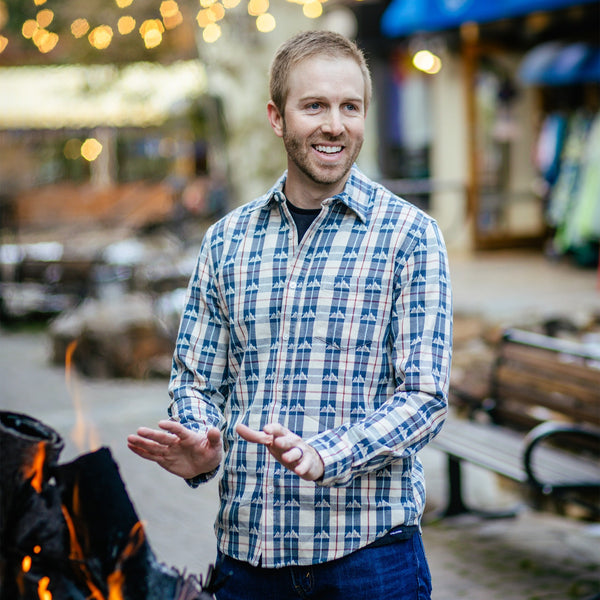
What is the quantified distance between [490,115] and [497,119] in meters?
0.12

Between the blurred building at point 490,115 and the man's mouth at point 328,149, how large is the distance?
9520mm

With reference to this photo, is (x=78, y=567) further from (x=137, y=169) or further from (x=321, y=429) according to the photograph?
(x=137, y=169)

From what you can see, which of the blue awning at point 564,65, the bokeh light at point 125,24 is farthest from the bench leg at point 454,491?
the bokeh light at point 125,24

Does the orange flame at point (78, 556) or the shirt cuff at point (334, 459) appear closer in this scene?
the shirt cuff at point (334, 459)

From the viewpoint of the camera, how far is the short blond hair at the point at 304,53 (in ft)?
6.64

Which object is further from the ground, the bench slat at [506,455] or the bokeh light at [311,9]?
the bokeh light at [311,9]

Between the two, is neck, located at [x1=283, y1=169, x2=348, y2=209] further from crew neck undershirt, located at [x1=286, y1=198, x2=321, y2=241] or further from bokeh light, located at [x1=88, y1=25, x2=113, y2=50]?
bokeh light, located at [x1=88, y1=25, x2=113, y2=50]

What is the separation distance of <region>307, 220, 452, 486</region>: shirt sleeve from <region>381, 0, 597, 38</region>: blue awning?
8.99m

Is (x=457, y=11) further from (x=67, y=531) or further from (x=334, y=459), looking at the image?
(x=334, y=459)

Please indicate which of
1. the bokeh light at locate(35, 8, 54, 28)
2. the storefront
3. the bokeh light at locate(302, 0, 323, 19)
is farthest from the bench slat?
the bokeh light at locate(35, 8, 54, 28)

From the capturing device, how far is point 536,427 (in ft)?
17.1

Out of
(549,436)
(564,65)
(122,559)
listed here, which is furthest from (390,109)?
(122,559)

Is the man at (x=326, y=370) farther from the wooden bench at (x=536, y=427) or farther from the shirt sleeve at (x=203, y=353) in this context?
the wooden bench at (x=536, y=427)

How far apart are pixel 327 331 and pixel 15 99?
84.8ft
